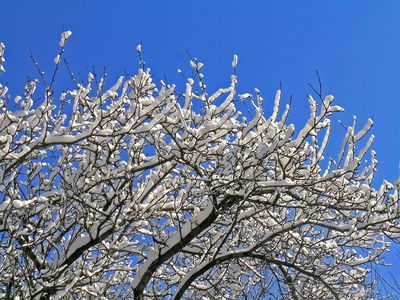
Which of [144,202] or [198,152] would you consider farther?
[144,202]

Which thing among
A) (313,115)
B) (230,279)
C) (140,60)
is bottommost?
(230,279)

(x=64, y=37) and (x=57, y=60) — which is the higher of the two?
(x=64, y=37)

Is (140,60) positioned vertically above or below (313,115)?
above

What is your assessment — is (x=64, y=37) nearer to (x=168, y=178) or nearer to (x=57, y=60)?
(x=57, y=60)

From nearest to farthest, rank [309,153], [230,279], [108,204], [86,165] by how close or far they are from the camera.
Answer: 1. [309,153]
2. [86,165]
3. [108,204]
4. [230,279]

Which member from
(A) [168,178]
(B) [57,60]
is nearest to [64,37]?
(B) [57,60]

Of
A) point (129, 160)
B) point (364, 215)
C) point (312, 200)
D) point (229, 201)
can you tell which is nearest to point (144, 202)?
point (129, 160)

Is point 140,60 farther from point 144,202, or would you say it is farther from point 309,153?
point 309,153

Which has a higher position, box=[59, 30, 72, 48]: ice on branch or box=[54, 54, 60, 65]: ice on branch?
box=[59, 30, 72, 48]: ice on branch

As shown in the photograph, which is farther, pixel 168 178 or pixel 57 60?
pixel 168 178

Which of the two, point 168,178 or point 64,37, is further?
point 168,178

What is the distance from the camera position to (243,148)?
17.2ft

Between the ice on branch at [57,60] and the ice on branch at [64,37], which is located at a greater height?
the ice on branch at [64,37]

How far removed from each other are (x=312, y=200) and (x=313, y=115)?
1.25 metres
